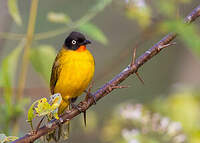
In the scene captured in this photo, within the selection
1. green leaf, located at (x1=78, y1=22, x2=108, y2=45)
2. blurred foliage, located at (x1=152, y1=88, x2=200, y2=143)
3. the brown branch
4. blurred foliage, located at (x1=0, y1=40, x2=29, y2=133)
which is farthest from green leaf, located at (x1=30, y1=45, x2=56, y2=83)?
blurred foliage, located at (x1=152, y1=88, x2=200, y2=143)

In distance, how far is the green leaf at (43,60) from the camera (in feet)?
13.7

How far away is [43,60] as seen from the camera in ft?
13.9

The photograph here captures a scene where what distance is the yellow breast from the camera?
5.01 metres

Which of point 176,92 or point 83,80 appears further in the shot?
point 176,92

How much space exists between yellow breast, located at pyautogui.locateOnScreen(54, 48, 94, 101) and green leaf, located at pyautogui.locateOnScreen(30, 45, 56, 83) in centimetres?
75

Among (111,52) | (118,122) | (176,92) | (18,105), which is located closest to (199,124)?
(176,92)

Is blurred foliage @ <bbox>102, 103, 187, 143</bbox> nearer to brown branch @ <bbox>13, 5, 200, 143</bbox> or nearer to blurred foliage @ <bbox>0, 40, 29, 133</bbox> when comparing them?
blurred foliage @ <bbox>0, 40, 29, 133</bbox>

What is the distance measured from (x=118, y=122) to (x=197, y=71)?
3893 mm

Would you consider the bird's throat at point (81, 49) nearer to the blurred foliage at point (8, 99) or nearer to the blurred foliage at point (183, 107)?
the blurred foliage at point (183, 107)

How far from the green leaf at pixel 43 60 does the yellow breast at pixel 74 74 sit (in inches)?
29.6

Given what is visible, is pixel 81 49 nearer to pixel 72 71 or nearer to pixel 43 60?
pixel 72 71

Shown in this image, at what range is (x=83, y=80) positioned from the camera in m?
4.97

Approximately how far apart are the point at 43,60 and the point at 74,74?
0.87m

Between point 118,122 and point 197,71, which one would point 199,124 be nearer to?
point 118,122
